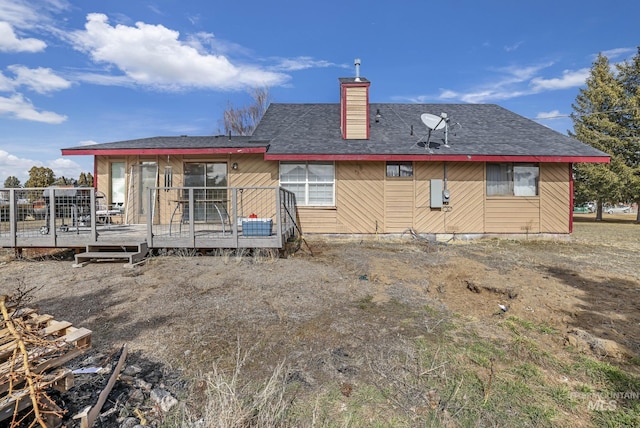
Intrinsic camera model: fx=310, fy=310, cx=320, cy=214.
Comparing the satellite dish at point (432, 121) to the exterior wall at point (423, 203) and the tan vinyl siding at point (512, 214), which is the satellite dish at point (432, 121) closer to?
the exterior wall at point (423, 203)

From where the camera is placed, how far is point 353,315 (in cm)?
368

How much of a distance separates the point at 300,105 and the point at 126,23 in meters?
6.86

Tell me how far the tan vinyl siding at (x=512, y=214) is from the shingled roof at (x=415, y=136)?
133cm

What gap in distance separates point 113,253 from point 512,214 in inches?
410

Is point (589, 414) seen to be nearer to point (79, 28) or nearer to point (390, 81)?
point (79, 28)

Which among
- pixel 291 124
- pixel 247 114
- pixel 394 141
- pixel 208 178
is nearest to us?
pixel 208 178

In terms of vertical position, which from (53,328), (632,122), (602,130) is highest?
(632,122)

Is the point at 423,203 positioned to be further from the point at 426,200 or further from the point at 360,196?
the point at 360,196

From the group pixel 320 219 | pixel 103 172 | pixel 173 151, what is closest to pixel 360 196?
pixel 320 219

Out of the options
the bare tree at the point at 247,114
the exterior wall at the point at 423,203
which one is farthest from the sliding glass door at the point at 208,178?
the bare tree at the point at 247,114

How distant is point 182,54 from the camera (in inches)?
925

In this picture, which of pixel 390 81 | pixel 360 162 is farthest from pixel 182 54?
pixel 360 162

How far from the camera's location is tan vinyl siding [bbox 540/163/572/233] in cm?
931
